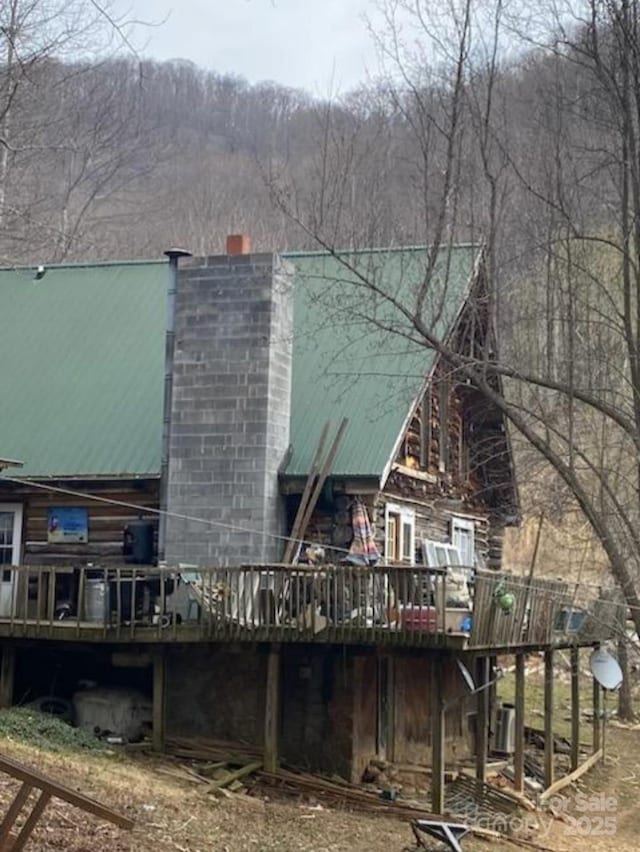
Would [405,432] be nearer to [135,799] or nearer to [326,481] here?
[326,481]

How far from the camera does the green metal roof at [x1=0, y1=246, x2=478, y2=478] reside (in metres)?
19.1

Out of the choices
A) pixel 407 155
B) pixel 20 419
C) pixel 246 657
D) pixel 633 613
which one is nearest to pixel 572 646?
pixel 633 613

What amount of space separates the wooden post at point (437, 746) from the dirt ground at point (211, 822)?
0.69 m

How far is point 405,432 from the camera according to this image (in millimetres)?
19250

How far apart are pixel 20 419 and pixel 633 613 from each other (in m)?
11.2

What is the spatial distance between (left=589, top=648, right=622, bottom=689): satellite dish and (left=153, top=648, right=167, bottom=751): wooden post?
7.43 meters

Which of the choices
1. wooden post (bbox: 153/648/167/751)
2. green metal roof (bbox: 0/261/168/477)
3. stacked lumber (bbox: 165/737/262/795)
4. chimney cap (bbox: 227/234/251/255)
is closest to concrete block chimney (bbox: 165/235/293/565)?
chimney cap (bbox: 227/234/251/255)

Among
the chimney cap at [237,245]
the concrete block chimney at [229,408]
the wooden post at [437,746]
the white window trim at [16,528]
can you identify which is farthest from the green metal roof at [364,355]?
the white window trim at [16,528]

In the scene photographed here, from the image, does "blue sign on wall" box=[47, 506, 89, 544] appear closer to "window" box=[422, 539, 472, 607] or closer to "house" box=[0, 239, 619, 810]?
"house" box=[0, 239, 619, 810]

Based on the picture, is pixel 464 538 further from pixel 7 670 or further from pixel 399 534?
pixel 7 670

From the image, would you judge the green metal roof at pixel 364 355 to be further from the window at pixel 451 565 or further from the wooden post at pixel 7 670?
the wooden post at pixel 7 670

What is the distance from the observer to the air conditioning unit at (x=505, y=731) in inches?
840

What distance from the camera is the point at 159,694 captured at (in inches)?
688

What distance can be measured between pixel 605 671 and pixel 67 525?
9.46 meters
